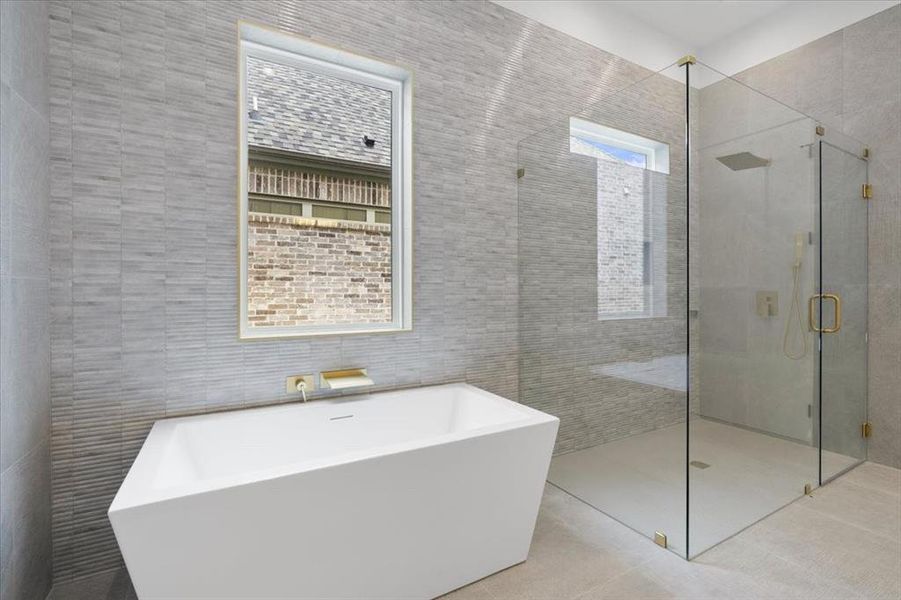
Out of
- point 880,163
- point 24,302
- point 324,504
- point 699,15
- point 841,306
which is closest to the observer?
point 324,504

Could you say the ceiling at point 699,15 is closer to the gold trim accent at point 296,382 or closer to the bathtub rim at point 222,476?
the bathtub rim at point 222,476

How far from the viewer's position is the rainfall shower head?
2.11 meters

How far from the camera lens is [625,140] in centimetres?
235

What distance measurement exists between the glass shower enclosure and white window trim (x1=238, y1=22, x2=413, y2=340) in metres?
0.84

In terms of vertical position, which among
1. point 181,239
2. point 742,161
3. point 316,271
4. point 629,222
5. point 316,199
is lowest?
point 316,271

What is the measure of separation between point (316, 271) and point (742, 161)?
2337 millimetres

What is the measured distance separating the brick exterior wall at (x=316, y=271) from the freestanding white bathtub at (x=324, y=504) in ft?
1.71

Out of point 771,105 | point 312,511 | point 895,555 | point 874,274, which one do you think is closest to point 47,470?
point 312,511

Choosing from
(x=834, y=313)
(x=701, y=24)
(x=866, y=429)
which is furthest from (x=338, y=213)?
(x=866, y=429)

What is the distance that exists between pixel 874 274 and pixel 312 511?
12.7ft

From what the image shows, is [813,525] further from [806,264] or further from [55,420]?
[55,420]

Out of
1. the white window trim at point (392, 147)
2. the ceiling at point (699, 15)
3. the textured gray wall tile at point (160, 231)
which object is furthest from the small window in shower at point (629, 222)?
the ceiling at point (699, 15)

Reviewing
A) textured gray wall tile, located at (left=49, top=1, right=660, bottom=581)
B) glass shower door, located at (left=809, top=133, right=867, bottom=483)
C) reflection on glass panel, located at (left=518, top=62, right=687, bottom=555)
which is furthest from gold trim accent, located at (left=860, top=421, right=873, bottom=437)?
textured gray wall tile, located at (left=49, top=1, right=660, bottom=581)

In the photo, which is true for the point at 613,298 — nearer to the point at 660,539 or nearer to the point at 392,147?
the point at 660,539
